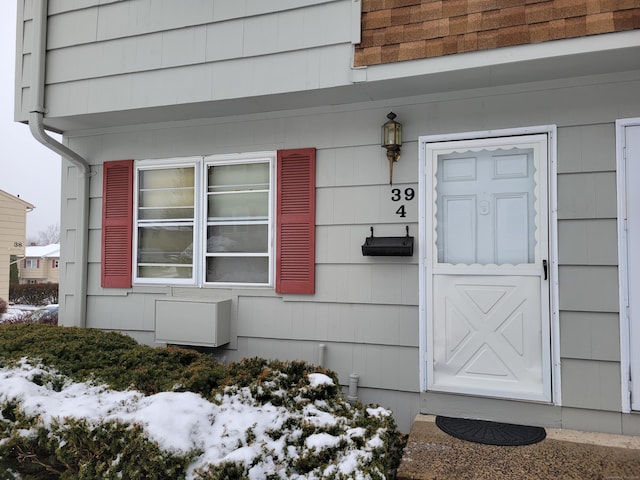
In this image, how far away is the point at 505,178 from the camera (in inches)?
117

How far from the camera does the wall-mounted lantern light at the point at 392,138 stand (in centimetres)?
312

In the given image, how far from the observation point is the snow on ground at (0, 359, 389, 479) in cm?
198

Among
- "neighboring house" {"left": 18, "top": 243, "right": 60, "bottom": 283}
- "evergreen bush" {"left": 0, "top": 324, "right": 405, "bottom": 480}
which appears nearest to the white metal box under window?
"evergreen bush" {"left": 0, "top": 324, "right": 405, "bottom": 480}

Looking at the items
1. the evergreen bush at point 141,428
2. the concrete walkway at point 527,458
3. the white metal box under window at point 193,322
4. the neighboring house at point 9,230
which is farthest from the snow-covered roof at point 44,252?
the concrete walkway at point 527,458

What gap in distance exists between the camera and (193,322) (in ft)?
11.5

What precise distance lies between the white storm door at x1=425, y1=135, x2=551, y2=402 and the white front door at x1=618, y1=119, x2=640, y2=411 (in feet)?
→ 1.38

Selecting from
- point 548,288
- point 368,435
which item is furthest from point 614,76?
point 368,435

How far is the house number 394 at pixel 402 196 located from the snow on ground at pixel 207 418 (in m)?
1.27

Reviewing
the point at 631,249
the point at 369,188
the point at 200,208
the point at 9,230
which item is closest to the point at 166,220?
the point at 200,208

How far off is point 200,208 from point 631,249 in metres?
3.07

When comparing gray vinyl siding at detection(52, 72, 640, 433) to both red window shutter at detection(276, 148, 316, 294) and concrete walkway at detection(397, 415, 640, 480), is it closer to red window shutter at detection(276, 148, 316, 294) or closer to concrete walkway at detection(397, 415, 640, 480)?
red window shutter at detection(276, 148, 316, 294)

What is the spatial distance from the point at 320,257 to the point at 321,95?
1166mm

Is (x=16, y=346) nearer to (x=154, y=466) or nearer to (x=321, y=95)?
(x=154, y=466)

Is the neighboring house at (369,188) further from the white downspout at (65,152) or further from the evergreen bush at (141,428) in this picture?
the evergreen bush at (141,428)
